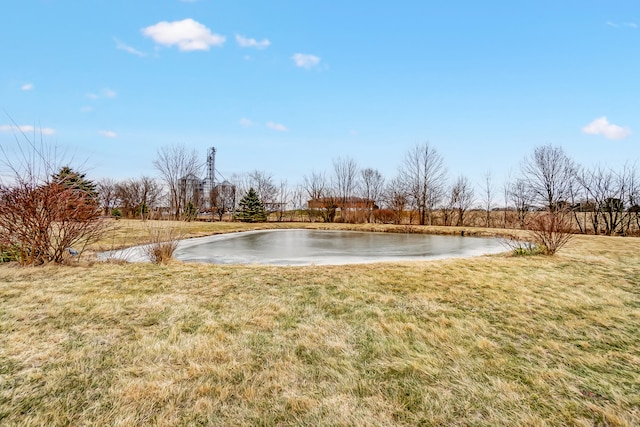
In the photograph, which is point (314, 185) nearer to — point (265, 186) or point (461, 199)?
point (265, 186)

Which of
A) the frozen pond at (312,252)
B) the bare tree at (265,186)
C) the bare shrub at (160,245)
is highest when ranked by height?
the bare tree at (265,186)

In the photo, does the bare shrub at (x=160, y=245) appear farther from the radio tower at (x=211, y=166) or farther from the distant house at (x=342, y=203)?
the radio tower at (x=211, y=166)

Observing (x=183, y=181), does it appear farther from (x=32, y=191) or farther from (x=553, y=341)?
(x=553, y=341)

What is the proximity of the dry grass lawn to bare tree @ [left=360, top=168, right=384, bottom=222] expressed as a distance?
23.9 meters

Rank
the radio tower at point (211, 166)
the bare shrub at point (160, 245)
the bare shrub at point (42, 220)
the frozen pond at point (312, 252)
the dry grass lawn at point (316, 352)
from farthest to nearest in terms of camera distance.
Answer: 1. the radio tower at point (211, 166)
2. the frozen pond at point (312, 252)
3. the bare shrub at point (160, 245)
4. the bare shrub at point (42, 220)
5. the dry grass lawn at point (316, 352)

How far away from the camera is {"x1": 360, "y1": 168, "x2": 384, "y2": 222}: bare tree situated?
28494mm

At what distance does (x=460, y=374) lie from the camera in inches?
83.4

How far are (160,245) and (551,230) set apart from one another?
935 cm

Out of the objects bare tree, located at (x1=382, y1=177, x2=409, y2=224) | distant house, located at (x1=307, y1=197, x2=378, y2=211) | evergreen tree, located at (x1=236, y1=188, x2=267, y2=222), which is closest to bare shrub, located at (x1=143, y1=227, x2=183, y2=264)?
bare tree, located at (x1=382, y1=177, x2=409, y2=224)

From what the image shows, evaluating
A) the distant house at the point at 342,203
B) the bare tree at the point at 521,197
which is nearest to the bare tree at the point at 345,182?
the distant house at the point at 342,203

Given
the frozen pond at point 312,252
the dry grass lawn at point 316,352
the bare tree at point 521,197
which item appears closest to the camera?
the dry grass lawn at point 316,352

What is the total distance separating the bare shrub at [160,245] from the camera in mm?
6391

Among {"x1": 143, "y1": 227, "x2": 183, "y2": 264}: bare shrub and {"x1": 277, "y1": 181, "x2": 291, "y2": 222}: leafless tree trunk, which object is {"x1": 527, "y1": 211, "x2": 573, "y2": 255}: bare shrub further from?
{"x1": 277, "y1": 181, "x2": 291, "y2": 222}: leafless tree trunk

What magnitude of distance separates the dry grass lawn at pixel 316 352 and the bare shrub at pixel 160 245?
1.73m
